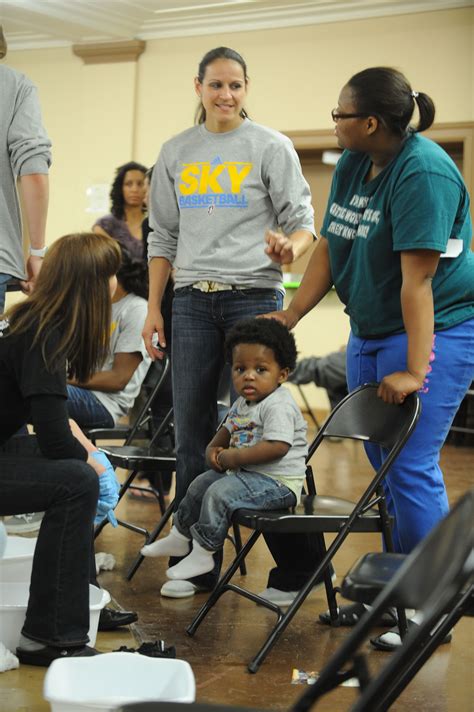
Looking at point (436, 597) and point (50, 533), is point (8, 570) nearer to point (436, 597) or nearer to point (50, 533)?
point (50, 533)

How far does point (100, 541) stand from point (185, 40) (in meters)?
6.99

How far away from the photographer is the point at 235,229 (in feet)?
9.79

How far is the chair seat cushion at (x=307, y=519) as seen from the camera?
2436mm

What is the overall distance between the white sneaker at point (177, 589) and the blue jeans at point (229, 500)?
0.37 m

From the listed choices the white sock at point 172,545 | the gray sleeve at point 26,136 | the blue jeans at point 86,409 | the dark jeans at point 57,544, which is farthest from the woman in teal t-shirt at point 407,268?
the blue jeans at point 86,409

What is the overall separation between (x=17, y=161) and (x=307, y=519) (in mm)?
1544

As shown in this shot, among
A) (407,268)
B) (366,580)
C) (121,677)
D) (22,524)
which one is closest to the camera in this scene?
A: (366,580)

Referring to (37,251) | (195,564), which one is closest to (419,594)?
(195,564)

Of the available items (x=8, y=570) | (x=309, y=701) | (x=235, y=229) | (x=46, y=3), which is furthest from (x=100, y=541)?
(x=46, y=3)

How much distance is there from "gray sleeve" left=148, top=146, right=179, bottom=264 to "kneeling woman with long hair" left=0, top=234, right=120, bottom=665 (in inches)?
31.6

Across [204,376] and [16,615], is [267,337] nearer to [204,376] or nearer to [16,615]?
[204,376]

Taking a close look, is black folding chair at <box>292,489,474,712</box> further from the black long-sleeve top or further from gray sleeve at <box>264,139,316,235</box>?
gray sleeve at <box>264,139,316,235</box>

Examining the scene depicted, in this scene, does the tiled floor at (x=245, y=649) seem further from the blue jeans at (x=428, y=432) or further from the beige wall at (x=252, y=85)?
the beige wall at (x=252, y=85)

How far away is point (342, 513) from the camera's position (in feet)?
8.32
